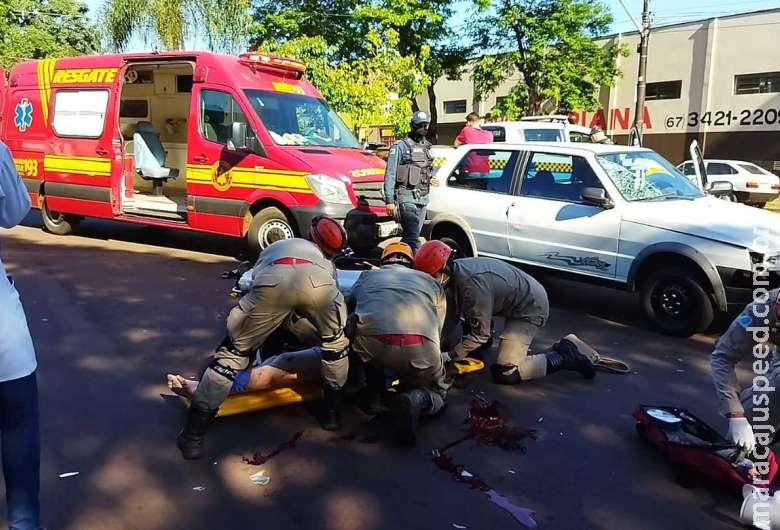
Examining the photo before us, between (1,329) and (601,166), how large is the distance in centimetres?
578

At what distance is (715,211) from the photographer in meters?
6.42

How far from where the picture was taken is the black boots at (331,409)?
4.13m

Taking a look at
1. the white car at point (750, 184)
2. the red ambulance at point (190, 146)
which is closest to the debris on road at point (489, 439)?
the red ambulance at point (190, 146)

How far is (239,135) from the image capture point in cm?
822

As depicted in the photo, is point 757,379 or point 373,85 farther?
point 373,85

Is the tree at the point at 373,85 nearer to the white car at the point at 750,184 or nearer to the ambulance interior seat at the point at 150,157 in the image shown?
the ambulance interior seat at the point at 150,157

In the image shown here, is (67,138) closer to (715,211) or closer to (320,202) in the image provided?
(320,202)

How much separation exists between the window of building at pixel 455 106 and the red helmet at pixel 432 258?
30.3m

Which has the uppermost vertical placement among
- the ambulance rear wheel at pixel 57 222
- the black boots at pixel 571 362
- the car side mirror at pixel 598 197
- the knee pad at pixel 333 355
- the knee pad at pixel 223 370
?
the car side mirror at pixel 598 197

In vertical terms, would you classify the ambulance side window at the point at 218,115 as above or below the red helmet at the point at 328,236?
above

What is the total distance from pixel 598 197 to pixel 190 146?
516cm

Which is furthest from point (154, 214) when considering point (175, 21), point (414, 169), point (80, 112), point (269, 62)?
point (175, 21)

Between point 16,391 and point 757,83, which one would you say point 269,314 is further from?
point 757,83

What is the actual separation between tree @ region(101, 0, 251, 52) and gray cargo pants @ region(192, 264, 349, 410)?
23.6 meters
